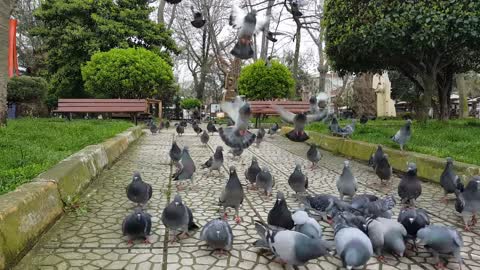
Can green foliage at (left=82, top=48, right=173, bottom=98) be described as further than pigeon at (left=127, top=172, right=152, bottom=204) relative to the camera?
Yes

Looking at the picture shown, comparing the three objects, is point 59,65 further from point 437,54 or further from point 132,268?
point 132,268

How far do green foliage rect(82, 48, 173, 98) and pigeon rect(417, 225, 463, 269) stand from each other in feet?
50.5

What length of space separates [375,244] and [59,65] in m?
21.9

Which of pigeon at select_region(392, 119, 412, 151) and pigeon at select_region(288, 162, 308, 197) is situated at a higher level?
pigeon at select_region(392, 119, 412, 151)

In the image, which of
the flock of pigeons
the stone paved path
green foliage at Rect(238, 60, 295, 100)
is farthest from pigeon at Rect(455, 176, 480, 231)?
green foliage at Rect(238, 60, 295, 100)

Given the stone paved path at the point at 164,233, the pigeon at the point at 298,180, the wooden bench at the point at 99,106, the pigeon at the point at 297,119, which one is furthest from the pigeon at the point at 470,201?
the wooden bench at the point at 99,106

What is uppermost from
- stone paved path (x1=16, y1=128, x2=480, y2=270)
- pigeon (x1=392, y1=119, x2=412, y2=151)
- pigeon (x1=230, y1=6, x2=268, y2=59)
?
pigeon (x1=230, y1=6, x2=268, y2=59)

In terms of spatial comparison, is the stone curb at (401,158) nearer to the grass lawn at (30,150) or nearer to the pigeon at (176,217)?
the pigeon at (176,217)

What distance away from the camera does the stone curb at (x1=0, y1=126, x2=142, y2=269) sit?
2.68 meters

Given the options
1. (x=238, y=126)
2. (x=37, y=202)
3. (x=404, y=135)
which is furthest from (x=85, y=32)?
(x=238, y=126)

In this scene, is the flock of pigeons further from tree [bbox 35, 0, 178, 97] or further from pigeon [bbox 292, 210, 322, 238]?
tree [bbox 35, 0, 178, 97]

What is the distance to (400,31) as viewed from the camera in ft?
27.7

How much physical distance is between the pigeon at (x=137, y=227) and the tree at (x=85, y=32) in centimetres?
1788

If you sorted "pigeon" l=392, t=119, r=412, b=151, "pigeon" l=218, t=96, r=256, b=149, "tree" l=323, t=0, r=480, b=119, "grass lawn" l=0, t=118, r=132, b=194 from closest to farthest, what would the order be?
"pigeon" l=218, t=96, r=256, b=149, "grass lawn" l=0, t=118, r=132, b=194, "pigeon" l=392, t=119, r=412, b=151, "tree" l=323, t=0, r=480, b=119
